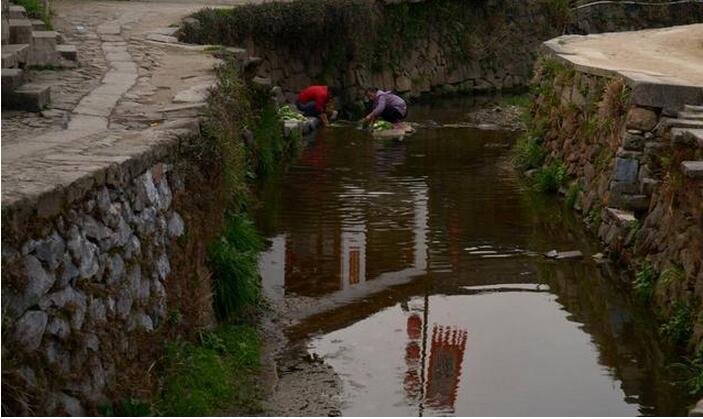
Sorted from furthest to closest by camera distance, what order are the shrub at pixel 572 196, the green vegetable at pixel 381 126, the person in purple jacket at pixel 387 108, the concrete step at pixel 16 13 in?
the person in purple jacket at pixel 387 108
the green vegetable at pixel 381 126
the shrub at pixel 572 196
the concrete step at pixel 16 13

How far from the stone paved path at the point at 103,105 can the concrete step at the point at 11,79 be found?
0.28 m

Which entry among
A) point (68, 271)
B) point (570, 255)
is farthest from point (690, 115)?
point (68, 271)

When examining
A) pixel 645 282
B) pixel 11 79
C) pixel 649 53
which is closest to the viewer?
pixel 11 79

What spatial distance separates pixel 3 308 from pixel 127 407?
152cm

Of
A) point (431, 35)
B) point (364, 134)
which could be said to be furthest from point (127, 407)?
point (431, 35)

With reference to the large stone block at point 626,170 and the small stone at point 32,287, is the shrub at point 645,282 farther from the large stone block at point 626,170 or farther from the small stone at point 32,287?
the small stone at point 32,287

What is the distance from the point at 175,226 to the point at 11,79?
243 cm

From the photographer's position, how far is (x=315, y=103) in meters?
23.4

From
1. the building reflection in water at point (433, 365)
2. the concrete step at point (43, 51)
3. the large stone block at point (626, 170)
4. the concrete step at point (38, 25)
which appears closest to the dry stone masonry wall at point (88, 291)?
the building reflection in water at point (433, 365)

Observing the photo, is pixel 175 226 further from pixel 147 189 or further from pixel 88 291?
pixel 88 291

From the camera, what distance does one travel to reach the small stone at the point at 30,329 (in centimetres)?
604

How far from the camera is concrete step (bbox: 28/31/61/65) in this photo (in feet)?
42.3

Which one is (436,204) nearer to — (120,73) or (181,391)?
(120,73)

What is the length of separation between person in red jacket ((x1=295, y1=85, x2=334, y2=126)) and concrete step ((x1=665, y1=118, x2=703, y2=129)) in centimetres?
1122
